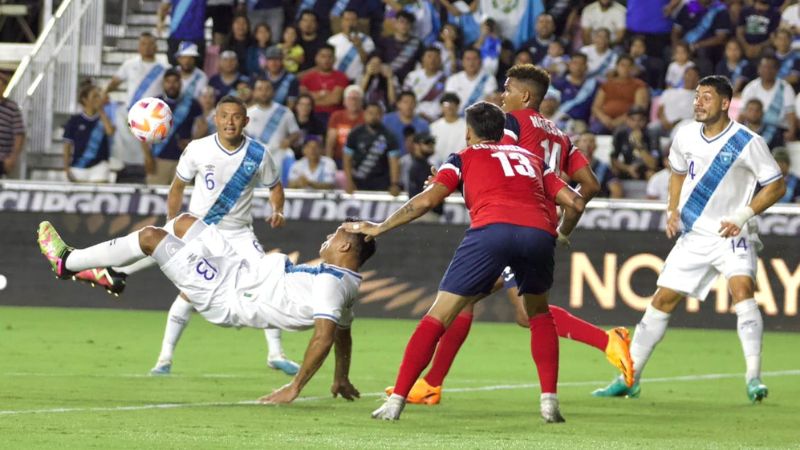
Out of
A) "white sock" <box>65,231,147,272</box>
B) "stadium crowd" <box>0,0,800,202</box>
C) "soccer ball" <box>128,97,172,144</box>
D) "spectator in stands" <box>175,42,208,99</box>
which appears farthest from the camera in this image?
"spectator in stands" <box>175,42,208,99</box>

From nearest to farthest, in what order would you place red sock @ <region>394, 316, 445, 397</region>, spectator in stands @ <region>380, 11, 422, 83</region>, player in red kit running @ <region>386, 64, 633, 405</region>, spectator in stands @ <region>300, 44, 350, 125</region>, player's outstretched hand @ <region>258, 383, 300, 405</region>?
1. red sock @ <region>394, 316, 445, 397</region>
2. player's outstretched hand @ <region>258, 383, 300, 405</region>
3. player in red kit running @ <region>386, 64, 633, 405</region>
4. spectator in stands @ <region>300, 44, 350, 125</region>
5. spectator in stands @ <region>380, 11, 422, 83</region>

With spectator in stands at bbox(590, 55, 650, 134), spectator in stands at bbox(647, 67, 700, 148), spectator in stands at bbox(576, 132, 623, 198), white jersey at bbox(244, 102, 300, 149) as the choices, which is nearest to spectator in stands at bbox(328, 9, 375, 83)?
white jersey at bbox(244, 102, 300, 149)

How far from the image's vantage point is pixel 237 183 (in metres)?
12.7

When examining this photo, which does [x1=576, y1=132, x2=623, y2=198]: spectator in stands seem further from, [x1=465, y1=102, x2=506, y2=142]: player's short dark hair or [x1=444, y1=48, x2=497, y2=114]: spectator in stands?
[x1=465, y1=102, x2=506, y2=142]: player's short dark hair

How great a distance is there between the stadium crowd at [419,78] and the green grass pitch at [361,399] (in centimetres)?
306

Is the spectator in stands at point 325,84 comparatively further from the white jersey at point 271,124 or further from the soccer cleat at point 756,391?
the soccer cleat at point 756,391

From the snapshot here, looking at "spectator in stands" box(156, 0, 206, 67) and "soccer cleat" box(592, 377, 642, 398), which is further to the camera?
"spectator in stands" box(156, 0, 206, 67)

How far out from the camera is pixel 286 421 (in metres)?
9.30

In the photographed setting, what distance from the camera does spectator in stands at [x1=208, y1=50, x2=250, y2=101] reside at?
21688 millimetres

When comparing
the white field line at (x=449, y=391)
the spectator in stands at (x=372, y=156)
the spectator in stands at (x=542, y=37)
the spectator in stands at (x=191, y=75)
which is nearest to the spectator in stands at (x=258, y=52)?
the spectator in stands at (x=191, y=75)

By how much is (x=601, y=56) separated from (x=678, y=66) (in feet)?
3.46

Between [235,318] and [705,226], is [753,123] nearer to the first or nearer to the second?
[705,226]

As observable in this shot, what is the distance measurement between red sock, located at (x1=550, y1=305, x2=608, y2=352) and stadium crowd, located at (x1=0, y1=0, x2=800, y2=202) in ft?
25.6

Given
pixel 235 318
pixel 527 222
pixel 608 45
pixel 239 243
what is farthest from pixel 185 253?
pixel 608 45
